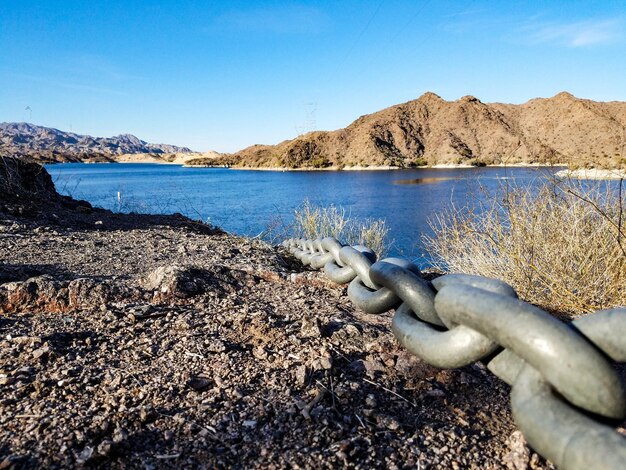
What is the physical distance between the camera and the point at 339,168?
84438 millimetres

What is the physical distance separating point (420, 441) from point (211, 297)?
152 centimetres

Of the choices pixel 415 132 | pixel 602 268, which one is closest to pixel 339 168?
pixel 415 132

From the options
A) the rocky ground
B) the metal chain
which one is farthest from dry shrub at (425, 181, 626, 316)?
the metal chain

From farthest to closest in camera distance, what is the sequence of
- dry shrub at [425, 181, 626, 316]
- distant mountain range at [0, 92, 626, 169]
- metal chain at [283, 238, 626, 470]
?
1. distant mountain range at [0, 92, 626, 169]
2. dry shrub at [425, 181, 626, 316]
3. metal chain at [283, 238, 626, 470]

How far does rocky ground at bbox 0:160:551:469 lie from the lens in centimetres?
123

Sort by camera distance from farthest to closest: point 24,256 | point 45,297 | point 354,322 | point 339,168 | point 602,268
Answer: point 339,168 → point 602,268 → point 24,256 → point 45,297 → point 354,322

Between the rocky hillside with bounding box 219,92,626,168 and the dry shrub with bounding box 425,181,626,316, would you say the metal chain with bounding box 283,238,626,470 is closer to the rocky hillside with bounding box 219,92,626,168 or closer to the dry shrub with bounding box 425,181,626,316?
the dry shrub with bounding box 425,181,626,316

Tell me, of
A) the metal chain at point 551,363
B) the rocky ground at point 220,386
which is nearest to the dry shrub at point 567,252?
the rocky ground at point 220,386

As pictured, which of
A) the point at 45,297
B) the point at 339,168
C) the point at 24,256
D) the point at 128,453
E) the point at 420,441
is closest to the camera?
the point at 128,453

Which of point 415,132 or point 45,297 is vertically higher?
point 415,132

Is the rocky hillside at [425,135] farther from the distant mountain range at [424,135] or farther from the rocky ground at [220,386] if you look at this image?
the rocky ground at [220,386]

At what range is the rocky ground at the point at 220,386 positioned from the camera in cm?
123

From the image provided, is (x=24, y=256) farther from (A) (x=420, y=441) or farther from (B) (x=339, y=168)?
(B) (x=339, y=168)

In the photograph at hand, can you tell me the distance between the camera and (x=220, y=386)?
1.54m
